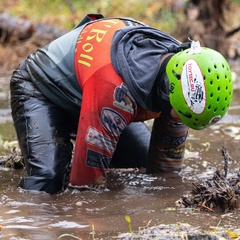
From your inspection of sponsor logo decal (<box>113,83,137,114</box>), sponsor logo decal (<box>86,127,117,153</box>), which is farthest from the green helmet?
sponsor logo decal (<box>86,127,117,153</box>)

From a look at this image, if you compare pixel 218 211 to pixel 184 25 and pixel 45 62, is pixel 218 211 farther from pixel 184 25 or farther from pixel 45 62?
pixel 184 25

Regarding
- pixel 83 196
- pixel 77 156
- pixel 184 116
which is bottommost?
pixel 83 196

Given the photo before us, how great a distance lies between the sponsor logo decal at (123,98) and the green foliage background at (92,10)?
765 centimetres

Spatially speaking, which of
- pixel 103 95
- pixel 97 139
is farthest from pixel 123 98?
pixel 97 139

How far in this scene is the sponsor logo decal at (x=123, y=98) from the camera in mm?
3861

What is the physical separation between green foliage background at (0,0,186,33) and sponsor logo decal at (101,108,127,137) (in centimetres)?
762

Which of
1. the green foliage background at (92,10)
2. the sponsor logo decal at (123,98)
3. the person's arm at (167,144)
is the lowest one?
the person's arm at (167,144)

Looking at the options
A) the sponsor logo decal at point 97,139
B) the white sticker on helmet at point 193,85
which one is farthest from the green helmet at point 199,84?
Result: the sponsor logo decal at point 97,139

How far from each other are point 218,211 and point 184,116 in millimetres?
590

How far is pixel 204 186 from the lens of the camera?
378 cm

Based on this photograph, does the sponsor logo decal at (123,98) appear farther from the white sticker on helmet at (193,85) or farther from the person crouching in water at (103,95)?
the white sticker on helmet at (193,85)

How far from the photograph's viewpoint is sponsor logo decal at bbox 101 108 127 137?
390cm

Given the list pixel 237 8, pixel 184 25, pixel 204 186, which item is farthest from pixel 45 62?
pixel 237 8

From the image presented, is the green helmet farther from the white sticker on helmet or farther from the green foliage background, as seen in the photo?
the green foliage background
